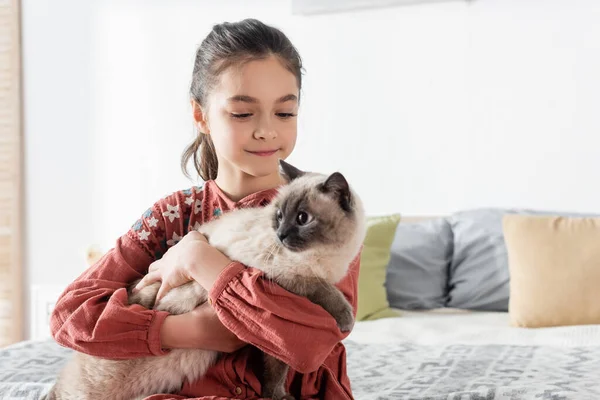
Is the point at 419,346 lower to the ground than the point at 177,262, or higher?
lower

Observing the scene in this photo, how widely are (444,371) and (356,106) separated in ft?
6.05

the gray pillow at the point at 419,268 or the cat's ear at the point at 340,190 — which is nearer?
the cat's ear at the point at 340,190

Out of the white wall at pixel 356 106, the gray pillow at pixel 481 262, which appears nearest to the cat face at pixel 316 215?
the gray pillow at pixel 481 262

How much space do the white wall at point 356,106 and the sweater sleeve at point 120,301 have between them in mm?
2087

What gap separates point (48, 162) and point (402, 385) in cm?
294

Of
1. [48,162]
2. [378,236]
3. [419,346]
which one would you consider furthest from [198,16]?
[419,346]

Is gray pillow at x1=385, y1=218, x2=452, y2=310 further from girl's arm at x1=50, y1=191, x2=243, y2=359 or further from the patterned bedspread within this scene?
girl's arm at x1=50, y1=191, x2=243, y2=359

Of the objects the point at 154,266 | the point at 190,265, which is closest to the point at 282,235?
the point at 190,265

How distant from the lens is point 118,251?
1.44 metres

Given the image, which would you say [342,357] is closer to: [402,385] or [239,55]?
[402,385]

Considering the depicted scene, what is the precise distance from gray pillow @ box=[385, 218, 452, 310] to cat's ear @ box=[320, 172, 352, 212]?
180 centimetres

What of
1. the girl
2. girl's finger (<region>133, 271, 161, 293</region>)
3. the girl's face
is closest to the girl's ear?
the girl

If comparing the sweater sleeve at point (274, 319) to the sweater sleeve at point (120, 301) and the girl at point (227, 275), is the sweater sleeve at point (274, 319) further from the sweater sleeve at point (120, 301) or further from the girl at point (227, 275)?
the sweater sleeve at point (120, 301)

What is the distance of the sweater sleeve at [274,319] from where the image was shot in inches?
45.1
